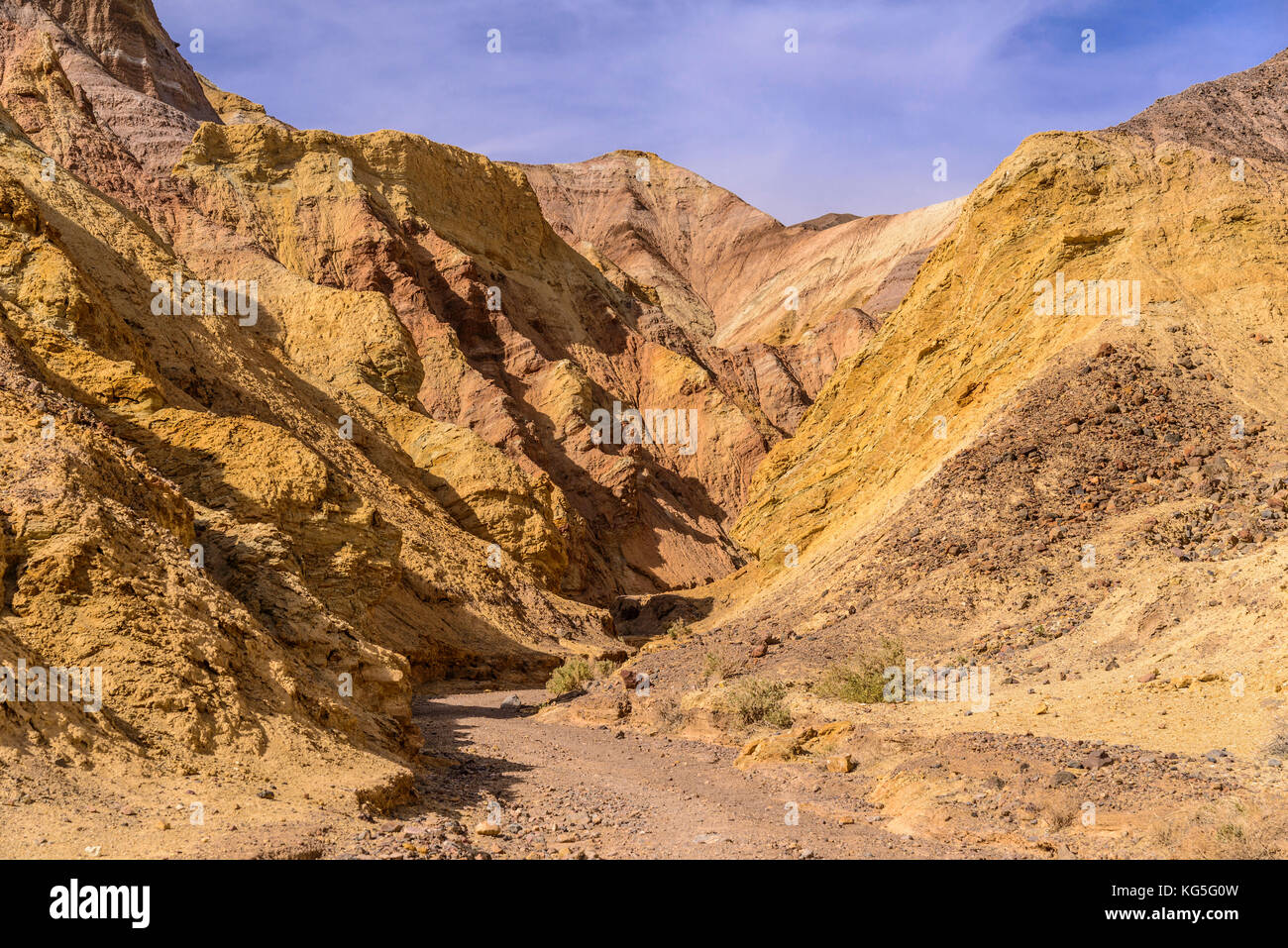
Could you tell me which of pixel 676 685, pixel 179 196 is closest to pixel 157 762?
pixel 676 685

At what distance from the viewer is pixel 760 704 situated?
45.0 ft

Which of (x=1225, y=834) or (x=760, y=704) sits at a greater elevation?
(x=1225, y=834)

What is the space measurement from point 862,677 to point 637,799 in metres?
4.34

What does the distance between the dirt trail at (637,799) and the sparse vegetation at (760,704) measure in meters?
0.69

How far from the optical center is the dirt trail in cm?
816

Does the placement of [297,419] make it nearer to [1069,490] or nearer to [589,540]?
[589,540]

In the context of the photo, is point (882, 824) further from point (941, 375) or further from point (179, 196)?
point (179, 196)

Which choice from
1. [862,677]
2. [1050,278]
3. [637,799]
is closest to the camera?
[637,799]

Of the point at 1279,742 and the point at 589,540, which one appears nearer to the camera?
the point at 1279,742

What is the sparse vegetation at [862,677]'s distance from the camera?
43.3ft
